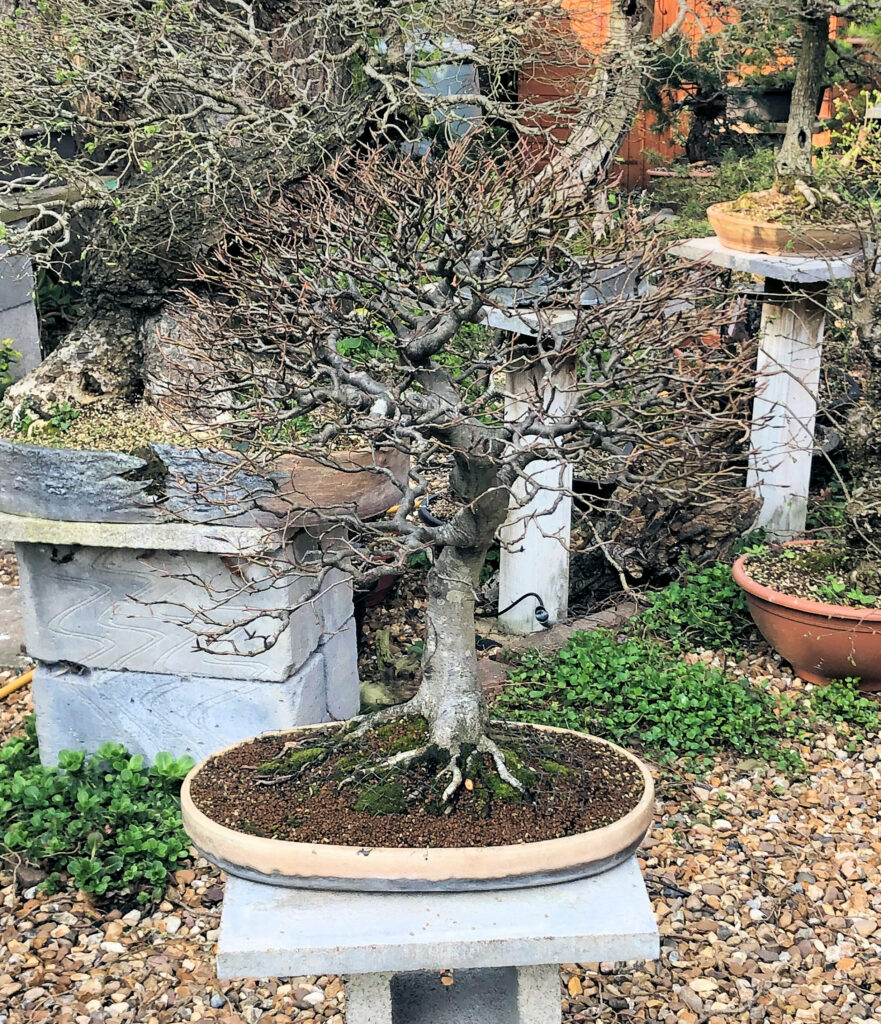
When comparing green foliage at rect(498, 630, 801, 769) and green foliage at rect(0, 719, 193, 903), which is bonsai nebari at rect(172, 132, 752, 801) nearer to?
green foliage at rect(0, 719, 193, 903)

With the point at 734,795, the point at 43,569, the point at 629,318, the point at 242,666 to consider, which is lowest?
the point at 734,795

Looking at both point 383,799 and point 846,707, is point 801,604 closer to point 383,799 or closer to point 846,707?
point 846,707

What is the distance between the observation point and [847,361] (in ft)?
16.0

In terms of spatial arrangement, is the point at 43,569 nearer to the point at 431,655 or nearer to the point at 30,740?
the point at 30,740

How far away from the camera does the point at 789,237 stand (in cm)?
437

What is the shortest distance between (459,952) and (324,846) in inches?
11.7

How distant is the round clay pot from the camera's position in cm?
434

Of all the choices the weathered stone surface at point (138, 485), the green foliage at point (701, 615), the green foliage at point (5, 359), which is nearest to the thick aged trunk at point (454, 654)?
the weathered stone surface at point (138, 485)

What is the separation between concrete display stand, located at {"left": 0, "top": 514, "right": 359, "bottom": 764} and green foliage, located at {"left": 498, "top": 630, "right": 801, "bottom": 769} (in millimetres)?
881

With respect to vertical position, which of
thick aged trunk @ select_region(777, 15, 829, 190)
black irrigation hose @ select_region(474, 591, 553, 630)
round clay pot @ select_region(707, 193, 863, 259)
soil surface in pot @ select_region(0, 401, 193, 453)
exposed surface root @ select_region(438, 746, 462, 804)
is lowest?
black irrigation hose @ select_region(474, 591, 553, 630)

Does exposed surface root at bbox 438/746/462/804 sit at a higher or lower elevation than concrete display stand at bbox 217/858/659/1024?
higher

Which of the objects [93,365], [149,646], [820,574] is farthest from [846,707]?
[93,365]

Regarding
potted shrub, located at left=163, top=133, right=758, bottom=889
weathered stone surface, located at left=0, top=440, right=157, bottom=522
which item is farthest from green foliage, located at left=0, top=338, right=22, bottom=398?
potted shrub, located at left=163, top=133, right=758, bottom=889

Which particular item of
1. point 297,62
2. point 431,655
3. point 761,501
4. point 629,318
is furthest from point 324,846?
point 761,501
